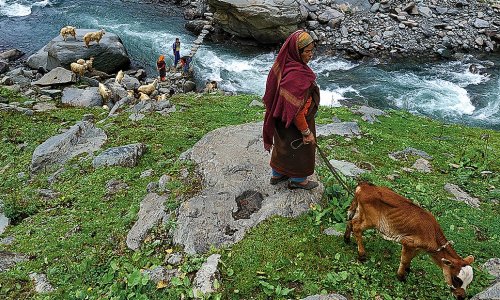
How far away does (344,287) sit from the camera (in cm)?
586

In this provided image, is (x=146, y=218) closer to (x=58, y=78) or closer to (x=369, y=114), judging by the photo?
(x=369, y=114)

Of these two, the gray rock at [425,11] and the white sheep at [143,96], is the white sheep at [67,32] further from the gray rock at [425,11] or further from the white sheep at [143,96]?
the gray rock at [425,11]

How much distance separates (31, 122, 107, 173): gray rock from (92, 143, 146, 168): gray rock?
0.82 metres

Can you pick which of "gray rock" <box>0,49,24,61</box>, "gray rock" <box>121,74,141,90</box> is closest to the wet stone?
"gray rock" <box>121,74,141,90</box>

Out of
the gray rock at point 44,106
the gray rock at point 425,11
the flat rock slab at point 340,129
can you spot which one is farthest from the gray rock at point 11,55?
the gray rock at point 425,11

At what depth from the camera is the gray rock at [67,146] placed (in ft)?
34.0

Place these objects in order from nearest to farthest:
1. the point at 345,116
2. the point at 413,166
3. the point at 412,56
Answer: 1. the point at 413,166
2. the point at 345,116
3. the point at 412,56

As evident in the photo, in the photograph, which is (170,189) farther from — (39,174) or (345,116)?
(345,116)

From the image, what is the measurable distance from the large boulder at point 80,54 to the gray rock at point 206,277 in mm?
17593

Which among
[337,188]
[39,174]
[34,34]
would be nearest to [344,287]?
[337,188]

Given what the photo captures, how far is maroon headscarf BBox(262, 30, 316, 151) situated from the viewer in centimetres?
620

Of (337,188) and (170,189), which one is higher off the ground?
(337,188)

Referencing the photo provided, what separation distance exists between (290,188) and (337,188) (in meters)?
0.77

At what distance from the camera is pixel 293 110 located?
631cm
